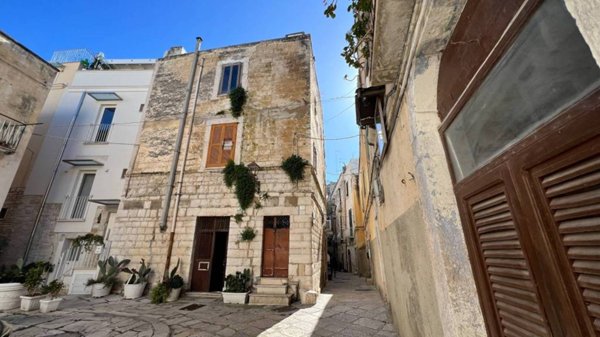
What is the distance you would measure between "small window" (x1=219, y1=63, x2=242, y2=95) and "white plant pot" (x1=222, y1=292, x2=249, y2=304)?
818cm

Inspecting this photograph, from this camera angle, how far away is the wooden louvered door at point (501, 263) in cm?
106

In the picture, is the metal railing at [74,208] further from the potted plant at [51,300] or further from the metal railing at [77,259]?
the potted plant at [51,300]

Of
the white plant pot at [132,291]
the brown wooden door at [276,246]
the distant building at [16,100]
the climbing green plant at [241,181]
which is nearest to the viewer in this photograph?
the white plant pot at [132,291]

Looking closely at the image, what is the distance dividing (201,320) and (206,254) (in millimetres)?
3454

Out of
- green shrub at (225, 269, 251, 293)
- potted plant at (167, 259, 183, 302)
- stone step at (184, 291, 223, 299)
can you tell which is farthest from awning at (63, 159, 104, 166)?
green shrub at (225, 269, 251, 293)

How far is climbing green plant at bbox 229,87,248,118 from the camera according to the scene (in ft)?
32.0

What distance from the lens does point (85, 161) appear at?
35.7 feet

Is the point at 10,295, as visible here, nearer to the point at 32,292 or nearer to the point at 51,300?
the point at 32,292

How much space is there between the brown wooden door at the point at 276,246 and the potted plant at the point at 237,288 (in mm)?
582

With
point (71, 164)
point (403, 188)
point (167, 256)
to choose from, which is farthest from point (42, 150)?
point (403, 188)

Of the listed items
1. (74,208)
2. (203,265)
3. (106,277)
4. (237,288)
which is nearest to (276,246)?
(237,288)

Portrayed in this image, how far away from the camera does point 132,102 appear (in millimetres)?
12391

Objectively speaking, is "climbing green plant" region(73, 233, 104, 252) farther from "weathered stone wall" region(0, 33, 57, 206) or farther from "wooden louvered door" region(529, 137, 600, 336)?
"wooden louvered door" region(529, 137, 600, 336)

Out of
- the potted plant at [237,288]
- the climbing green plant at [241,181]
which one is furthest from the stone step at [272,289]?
the climbing green plant at [241,181]
